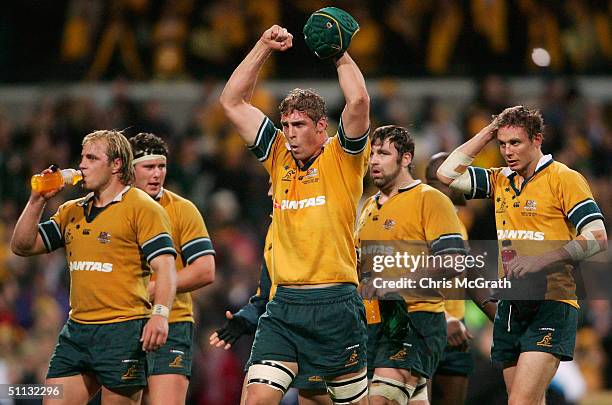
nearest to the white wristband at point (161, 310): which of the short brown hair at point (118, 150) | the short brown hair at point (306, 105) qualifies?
the short brown hair at point (118, 150)

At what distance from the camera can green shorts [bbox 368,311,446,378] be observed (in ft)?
25.4

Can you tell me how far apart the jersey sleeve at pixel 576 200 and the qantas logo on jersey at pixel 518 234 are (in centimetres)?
22

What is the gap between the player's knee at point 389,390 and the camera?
301 inches

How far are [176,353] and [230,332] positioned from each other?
51cm

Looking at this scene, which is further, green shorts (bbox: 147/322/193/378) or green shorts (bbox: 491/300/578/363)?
green shorts (bbox: 147/322/193/378)

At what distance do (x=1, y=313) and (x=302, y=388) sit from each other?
5.97 meters

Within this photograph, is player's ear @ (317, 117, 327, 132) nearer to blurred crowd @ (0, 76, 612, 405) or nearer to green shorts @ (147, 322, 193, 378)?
green shorts @ (147, 322, 193, 378)

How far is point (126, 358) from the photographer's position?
704cm

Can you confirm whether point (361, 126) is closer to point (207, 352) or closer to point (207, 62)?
point (207, 352)

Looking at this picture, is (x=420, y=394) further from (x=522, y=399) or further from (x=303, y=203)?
(x=303, y=203)

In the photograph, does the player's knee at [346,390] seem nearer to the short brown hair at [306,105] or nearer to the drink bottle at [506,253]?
the drink bottle at [506,253]

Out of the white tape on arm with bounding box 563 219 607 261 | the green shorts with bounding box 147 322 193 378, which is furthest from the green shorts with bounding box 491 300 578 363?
the green shorts with bounding box 147 322 193 378

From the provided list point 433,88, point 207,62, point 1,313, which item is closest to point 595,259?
point 1,313

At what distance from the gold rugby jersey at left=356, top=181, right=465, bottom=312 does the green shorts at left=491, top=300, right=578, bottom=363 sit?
1.99 feet
